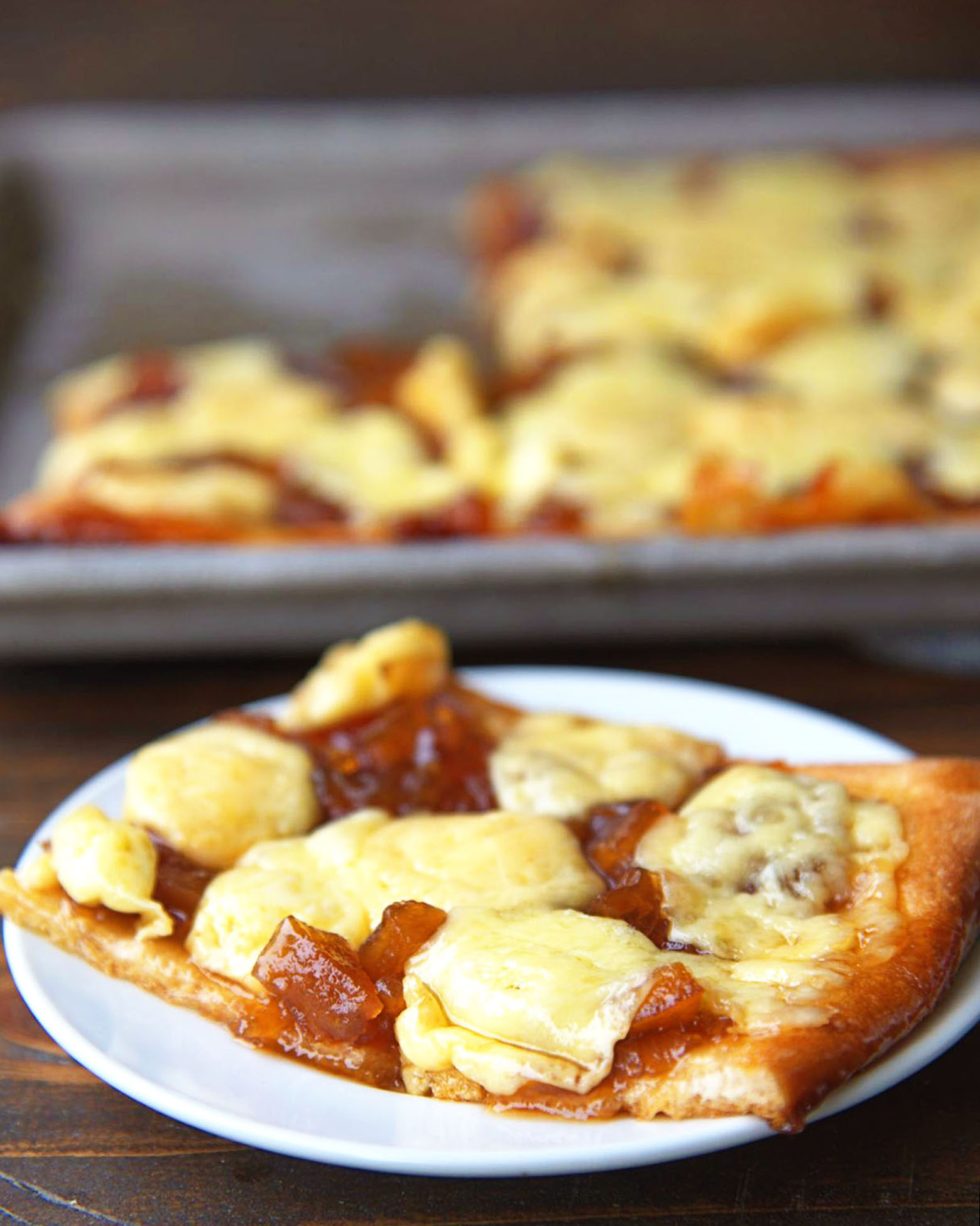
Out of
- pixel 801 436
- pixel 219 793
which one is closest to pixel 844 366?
pixel 801 436

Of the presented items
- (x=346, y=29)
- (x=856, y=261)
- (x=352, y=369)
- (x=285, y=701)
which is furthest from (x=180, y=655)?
(x=346, y=29)

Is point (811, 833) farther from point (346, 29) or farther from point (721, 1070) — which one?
point (346, 29)

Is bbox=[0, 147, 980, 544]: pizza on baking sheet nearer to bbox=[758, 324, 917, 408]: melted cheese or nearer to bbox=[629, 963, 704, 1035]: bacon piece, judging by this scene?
bbox=[758, 324, 917, 408]: melted cheese

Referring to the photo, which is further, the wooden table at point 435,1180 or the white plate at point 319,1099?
the wooden table at point 435,1180

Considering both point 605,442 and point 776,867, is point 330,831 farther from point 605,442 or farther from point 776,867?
point 605,442

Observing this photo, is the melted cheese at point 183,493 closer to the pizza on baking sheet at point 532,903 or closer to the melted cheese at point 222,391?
the melted cheese at point 222,391

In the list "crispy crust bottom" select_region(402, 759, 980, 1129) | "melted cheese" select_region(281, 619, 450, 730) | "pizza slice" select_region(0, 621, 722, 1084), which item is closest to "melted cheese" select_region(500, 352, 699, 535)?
A: "melted cheese" select_region(281, 619, 450, 730)

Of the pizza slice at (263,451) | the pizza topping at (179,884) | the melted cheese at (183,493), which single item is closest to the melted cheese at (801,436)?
the pizza slice at (263,451)
